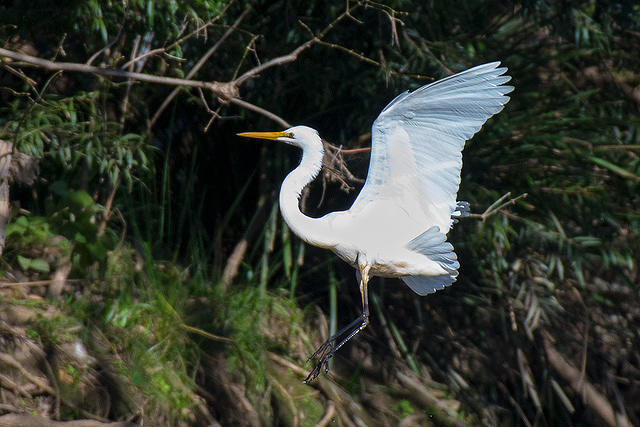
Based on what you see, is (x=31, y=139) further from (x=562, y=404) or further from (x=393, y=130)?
(x=562, y=404)

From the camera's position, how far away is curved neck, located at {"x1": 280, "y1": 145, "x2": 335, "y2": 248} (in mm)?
2600

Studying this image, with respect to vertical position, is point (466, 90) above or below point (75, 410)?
above

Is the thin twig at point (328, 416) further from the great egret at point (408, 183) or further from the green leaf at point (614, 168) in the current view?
the green leaf at point (614, 168)

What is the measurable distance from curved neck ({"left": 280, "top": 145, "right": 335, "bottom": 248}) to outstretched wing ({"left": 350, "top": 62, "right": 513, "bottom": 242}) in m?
0.13

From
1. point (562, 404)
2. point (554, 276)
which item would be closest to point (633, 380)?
point (562, 404)

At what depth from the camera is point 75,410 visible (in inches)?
133

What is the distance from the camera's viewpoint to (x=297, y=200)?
263cm

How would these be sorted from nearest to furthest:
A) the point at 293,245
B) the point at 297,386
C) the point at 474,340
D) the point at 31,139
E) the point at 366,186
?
the point at 366,186, the point at 31,139, the point at 297,386, the point at 293,245, the point at 474,340

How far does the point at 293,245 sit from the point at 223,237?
463mm

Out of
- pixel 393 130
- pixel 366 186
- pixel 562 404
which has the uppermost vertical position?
pixel 393 130

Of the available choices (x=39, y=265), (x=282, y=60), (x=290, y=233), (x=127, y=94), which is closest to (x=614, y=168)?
(x=290, y=233)

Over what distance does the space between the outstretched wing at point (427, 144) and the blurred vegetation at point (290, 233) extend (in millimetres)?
1035

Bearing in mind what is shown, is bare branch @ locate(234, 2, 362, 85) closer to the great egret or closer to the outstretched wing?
the great egret

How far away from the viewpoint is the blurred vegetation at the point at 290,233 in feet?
11.5
